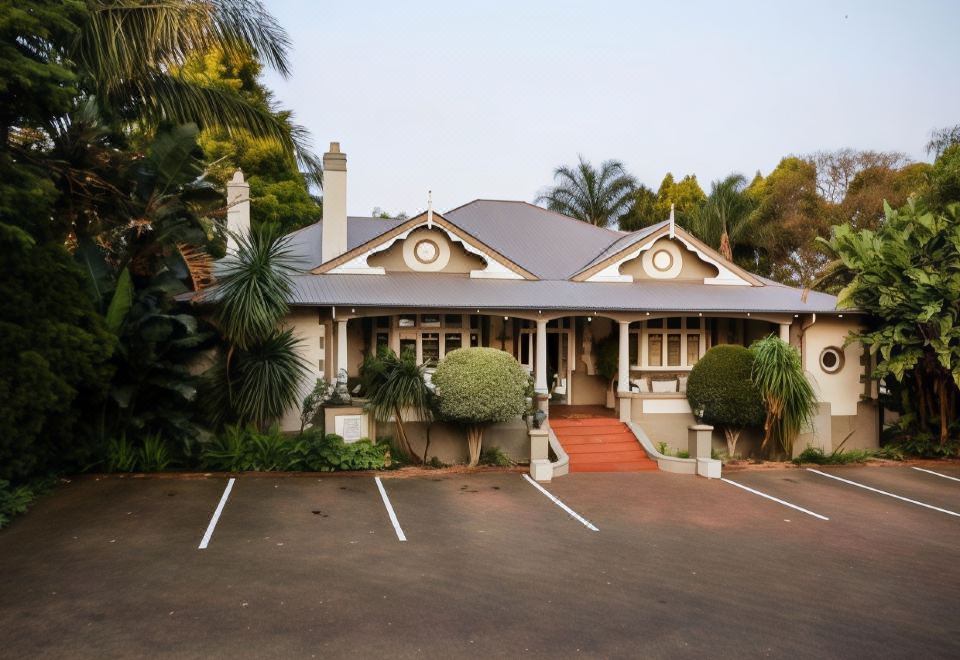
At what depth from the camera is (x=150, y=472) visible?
14461 millimetres

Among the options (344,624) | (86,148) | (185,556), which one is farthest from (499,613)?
(86,148)

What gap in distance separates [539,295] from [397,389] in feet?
15.6

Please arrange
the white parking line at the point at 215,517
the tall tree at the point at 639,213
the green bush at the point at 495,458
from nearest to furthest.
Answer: the white parking line at the point at 215,517, the green bush at the point at 495,458, the tall tree at the point at 639,213

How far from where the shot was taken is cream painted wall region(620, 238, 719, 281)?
2069cm

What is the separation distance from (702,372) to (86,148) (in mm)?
13555

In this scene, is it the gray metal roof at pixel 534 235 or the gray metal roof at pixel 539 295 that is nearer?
the gray metal roof at pixel 539 295

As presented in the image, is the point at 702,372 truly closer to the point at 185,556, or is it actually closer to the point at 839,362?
the point at 839,362

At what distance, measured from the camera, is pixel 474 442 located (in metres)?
16.4

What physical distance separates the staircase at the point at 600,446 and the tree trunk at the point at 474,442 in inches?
78.8

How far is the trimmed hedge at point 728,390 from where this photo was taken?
17203 millimetres

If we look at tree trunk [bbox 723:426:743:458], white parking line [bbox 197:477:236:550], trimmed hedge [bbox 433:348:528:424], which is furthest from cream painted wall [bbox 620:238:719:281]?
white parking line [bbox 197:477:236:550]

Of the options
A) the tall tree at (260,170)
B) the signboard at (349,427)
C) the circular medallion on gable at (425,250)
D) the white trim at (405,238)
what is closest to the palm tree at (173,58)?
the white trim at (405,238)

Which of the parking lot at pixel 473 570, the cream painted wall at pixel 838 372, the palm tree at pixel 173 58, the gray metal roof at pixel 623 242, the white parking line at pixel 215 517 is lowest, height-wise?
the parking lot at pixel 473 570

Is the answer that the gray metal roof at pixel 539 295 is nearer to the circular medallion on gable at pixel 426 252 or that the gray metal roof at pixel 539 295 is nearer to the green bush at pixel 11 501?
the circular medallion on gable at pixel 426 252
